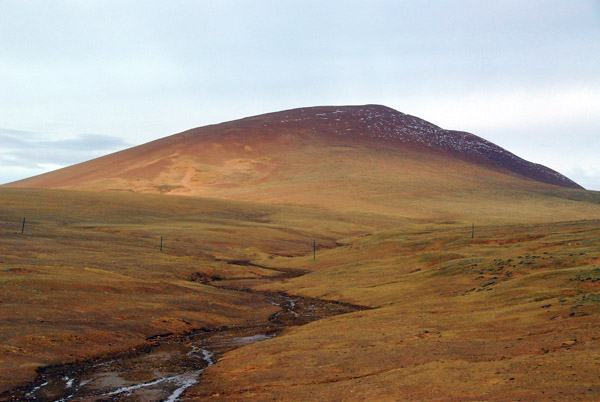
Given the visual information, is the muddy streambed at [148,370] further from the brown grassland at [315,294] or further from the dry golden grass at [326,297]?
the dry golden grass at [326,297]

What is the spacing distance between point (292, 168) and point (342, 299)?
121583 millimetres

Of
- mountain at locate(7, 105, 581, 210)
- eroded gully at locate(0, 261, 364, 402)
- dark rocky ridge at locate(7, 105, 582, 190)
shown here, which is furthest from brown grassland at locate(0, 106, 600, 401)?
dark rocky ridge at locate(7, 105, 582, 190)

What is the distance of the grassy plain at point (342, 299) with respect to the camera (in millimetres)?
16875

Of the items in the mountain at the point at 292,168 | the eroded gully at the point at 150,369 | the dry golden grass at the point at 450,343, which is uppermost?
the mountain at the point at 292,168

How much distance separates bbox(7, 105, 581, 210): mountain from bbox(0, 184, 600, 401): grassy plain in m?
61.9

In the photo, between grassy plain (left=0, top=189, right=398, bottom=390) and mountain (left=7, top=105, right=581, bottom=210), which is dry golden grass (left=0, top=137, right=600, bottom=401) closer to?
grassy plain (left=0, top=189, right=398, bottom=390)

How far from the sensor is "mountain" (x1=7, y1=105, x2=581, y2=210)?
135250mm

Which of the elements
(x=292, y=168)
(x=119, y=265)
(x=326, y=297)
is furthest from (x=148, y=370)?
(x=292, y=168)

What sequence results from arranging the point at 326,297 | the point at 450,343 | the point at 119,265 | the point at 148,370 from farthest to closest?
the point at 119,265 → the point at 326,297 → the point at 148,370 → the point at 450,343

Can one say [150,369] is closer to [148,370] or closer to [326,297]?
[148,370]

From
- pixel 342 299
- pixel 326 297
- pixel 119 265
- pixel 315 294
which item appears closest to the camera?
pixel 342 299

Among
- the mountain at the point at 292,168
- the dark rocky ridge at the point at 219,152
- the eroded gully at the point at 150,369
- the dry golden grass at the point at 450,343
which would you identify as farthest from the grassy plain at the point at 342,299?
the dark rocky ridge at the point at 219,152

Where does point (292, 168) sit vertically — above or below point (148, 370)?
above

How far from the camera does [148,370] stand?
21.3 meters
